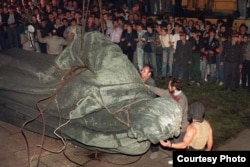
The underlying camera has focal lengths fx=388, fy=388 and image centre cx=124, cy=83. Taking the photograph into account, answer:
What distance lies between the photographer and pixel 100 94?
541cm

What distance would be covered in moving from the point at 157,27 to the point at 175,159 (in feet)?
24.3

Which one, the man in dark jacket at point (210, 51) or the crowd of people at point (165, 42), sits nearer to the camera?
the crowd of people at point (165, 42)

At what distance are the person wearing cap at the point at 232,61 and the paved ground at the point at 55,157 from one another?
4.97 m

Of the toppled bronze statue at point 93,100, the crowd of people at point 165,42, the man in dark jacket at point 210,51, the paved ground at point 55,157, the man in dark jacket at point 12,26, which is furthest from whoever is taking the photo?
the man in dark jacket at point 12,26

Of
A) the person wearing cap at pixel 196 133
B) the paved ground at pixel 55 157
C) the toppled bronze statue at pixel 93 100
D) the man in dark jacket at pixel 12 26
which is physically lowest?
the paved ground at pixel 55 157

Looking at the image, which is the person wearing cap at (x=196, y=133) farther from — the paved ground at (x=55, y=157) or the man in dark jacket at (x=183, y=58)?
the man in dark jacket at (x=183, y=58)

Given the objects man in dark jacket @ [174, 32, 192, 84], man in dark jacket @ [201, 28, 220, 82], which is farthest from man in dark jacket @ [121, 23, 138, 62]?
man in dark jacket @ [201, 28, 220, 82]

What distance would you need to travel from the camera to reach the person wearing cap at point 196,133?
6008mm

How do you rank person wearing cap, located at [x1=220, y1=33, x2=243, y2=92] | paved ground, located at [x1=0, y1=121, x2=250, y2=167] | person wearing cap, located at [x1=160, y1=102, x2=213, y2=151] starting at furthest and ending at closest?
person wearing cap, located at [x1=220, y1=33, x2=243, y2=92] < paved ground, located at [x1=0, y1=121, x2=250, y2=167] < person wearing cap, located at [x1=160, y1=102, x2=213, y2=151]

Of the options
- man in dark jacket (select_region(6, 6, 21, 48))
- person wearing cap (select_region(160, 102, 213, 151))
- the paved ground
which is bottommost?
the paved ground

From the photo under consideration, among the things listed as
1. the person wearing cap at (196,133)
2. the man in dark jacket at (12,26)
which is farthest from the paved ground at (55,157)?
the man in dark jacket at (12,26)

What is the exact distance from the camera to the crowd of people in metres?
11.9

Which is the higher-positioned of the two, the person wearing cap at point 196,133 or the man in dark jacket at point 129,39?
the man in dark jacket at point 129,39

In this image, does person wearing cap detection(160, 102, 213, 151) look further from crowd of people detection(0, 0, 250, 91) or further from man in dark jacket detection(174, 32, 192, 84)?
man in dark jacket detection(174, 32, 192, 84)
